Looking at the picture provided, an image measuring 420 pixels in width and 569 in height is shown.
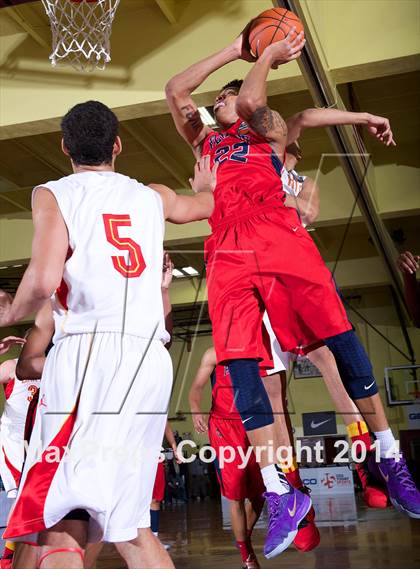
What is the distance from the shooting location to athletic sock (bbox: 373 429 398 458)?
3.60 meters

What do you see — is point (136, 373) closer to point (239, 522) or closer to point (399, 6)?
point (239, 522)

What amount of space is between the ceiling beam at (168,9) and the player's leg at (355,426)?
400 centimetres

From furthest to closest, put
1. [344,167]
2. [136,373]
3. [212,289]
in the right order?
1. [344,167]
2. [212,289]
3. [136,373]

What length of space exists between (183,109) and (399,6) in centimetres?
357

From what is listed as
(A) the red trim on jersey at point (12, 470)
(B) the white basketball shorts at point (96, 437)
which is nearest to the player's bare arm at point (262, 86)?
(B) the white basketball shorts at point (96, 437)

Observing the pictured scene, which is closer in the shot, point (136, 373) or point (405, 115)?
point (136, 373)

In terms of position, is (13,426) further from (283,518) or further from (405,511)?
(405,511)

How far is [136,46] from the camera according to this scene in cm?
699

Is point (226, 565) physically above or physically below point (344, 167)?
below

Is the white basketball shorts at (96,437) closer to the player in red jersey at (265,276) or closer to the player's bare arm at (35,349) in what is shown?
the player's bare arm at (35,349)

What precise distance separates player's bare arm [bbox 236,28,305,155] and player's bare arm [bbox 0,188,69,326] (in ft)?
5.33

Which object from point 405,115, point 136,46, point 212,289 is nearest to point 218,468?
point 212,289

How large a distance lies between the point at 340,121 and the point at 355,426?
181 cm

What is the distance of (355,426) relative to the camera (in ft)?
13.4
